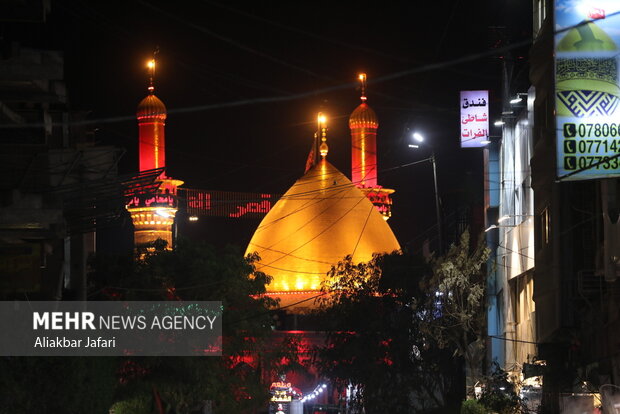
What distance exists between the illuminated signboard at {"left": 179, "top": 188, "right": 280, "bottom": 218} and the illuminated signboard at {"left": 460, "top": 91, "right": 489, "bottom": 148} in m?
23.4

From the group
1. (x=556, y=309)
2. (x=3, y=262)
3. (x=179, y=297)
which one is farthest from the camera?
(x=179, y=297)

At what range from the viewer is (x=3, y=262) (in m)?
22.0

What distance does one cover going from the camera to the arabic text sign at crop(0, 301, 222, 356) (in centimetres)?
2488

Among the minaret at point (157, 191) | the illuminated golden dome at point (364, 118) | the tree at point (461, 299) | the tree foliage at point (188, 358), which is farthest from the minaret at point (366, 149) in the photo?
the tree at point (461, 299)

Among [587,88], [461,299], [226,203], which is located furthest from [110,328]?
[226,203]

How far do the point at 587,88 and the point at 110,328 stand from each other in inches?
607

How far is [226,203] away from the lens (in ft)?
224

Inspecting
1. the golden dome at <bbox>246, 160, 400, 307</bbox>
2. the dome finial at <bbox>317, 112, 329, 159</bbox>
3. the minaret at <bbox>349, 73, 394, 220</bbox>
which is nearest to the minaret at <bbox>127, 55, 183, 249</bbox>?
the golden dome at <bbox>246, 160, 400, 307</bbox>

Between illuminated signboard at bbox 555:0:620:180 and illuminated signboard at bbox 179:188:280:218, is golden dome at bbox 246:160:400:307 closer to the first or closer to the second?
illuminated signboard at bbox 179:188:280:218

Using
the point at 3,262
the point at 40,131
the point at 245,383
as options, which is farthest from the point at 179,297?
the point at 40,131

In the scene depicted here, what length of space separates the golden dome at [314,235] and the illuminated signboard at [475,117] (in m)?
23.1

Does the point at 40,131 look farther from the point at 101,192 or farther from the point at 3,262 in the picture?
the point at 101,192

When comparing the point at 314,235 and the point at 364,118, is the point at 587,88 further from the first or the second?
the point at 364,118

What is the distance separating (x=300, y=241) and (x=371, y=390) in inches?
921
